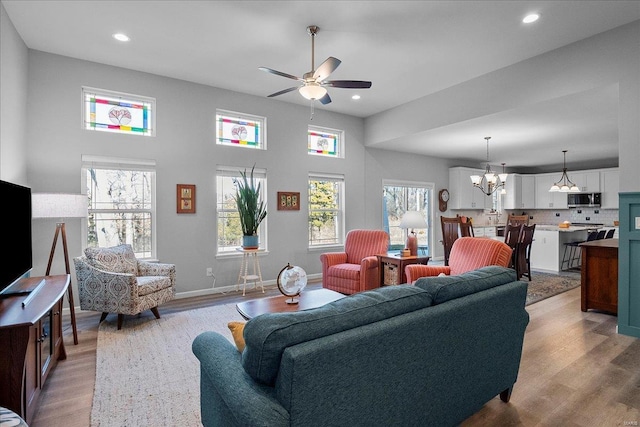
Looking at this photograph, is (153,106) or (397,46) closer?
(397,46)

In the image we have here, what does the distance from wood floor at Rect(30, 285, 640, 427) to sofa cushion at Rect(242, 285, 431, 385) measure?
116 centimetres

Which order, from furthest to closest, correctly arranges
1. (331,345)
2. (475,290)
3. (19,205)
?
(19,205) → (475,290) → (331,345)

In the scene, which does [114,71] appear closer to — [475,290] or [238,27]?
[238,27]

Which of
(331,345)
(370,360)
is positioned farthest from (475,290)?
(331,345)

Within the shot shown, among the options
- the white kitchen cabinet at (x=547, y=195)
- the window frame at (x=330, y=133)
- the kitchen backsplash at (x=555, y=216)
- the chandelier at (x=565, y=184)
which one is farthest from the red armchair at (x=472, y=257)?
the white kitchen cabinet at (x=547, y=195)

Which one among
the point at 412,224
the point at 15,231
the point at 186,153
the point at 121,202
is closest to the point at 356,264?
the point at 412,224

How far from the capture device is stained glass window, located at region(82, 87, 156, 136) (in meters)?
4.32

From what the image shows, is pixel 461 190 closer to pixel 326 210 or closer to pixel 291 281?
pixel 326 210

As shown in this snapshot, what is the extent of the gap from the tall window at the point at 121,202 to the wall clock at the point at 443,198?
641 centimetres

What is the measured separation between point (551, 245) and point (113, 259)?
24.0 feet

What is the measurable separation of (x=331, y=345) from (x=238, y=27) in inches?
135

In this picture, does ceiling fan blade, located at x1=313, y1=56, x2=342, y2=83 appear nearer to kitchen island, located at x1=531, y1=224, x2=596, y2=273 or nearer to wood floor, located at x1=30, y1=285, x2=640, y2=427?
wood floor, located at x1=30, y1=285, x2=640, y2=427

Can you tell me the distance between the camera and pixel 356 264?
4.96 m

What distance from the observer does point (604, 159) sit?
871 cm
